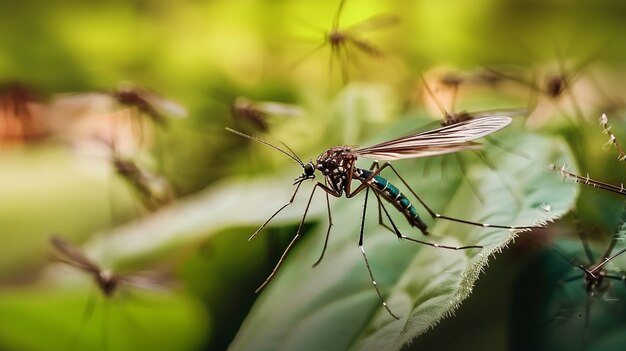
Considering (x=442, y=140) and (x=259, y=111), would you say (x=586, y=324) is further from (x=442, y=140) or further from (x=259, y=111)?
(x=259, y=111)

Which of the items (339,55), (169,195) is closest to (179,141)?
(169,195)

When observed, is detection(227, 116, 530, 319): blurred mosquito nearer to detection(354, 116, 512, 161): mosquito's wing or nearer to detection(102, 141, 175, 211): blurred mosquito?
detection(354, 116, 512, 161): mosquito's wing

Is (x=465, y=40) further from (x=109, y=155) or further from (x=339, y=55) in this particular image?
(x=109, y=155)

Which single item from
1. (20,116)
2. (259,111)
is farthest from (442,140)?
(20,116)

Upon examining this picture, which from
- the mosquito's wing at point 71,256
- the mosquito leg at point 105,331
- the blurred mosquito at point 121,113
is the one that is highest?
the blurred mosquito at point 121,113

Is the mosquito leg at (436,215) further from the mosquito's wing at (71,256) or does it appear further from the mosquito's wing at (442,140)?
the mosquito's wing at (71,256)

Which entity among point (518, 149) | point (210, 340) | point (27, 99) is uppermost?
point (27, 99)

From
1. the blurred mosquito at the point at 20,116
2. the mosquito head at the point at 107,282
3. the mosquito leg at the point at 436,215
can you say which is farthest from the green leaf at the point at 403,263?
the blurred mosquito at the point at 20,116
